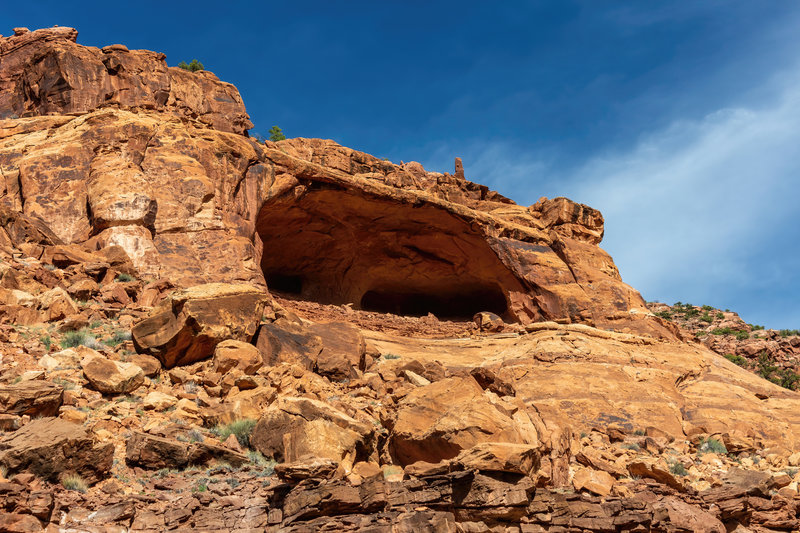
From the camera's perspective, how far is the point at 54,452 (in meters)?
10.3

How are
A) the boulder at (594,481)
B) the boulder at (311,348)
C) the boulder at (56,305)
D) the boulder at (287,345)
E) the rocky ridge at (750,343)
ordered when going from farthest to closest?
the rocky ridge at (750,343), the boulder at (311,348), the boulder at (287,345), the boulder at (56,305), the boulder at (594,481)

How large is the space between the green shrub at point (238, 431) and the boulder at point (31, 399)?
105 inches

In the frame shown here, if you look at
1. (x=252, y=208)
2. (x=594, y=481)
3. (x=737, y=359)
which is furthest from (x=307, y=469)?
(x=737, y=359)

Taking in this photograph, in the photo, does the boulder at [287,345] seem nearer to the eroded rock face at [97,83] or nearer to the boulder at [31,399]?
the boulder at [31,399]

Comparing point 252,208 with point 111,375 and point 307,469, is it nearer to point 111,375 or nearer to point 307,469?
point 111,375

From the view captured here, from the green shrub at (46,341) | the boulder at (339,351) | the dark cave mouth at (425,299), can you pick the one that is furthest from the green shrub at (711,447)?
the green shrub at (46,341)

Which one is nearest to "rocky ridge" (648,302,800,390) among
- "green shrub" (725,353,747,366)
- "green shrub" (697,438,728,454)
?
"green shrub" (725,353,747,366)

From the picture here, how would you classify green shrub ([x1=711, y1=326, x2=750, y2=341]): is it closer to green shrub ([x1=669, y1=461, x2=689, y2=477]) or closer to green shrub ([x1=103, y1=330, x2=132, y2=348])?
green shrub ([x1=669, y1=461, x2=689, y2=477])

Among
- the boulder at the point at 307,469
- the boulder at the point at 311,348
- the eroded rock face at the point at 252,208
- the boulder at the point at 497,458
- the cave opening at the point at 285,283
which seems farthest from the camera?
the cave opening at the point at 285,283

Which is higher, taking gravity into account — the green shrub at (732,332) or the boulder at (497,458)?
the green shrub at (732,332)

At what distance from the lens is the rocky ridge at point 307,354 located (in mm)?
11156

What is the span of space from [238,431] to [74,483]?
120 inches

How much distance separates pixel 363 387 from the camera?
16.8 meters

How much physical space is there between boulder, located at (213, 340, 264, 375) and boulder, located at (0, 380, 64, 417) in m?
3.72
